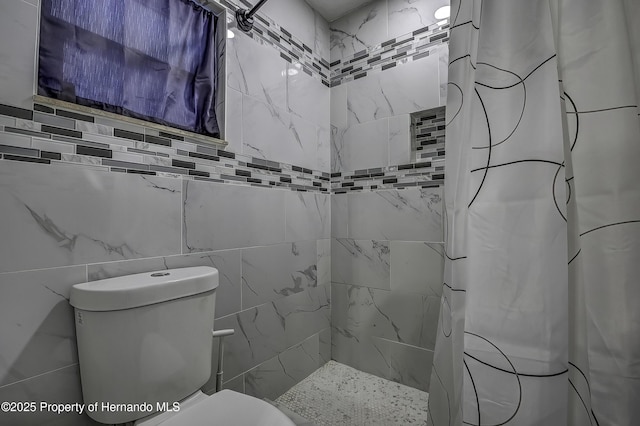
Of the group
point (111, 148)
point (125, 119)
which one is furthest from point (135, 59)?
point (111, 148)

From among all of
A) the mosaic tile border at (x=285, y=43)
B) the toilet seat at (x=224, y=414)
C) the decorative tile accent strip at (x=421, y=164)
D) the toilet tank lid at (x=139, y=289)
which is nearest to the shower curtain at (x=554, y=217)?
the toilet seat at (x=224, y=414)

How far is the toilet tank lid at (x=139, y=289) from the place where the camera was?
82cm

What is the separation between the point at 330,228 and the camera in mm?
2051

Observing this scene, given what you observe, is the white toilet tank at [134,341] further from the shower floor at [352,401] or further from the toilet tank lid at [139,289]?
the shower floor at [352,401]

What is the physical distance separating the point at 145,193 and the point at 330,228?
1.24m

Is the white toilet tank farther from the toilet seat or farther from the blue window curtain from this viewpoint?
the blue window curtain

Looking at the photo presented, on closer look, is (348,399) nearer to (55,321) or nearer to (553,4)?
(55,321)

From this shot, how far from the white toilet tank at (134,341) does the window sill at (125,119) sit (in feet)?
1.89

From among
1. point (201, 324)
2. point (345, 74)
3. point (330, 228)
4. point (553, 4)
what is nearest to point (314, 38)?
point (345, 74)

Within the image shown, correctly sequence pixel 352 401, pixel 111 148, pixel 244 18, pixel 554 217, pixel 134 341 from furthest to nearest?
pixel 352 401 < pixel 244 18 < pixel 111 148 < pixel 134 341 < pixel 554 217

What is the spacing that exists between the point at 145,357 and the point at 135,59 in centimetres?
110

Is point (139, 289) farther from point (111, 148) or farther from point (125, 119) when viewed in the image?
point (125, 119)

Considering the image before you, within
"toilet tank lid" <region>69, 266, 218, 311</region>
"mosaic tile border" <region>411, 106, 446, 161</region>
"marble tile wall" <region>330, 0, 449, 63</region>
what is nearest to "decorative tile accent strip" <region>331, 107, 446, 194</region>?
"mosaic tile border" <region>411, 106, 446, 161</region>

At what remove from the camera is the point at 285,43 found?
1726mm
